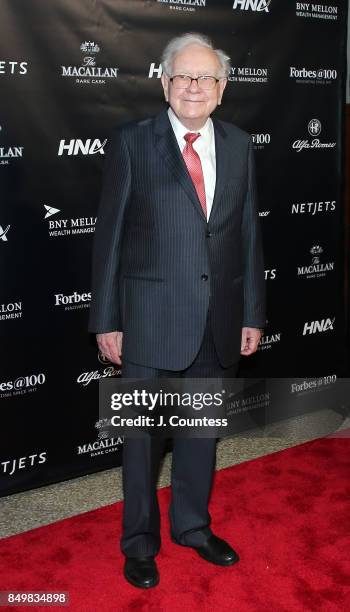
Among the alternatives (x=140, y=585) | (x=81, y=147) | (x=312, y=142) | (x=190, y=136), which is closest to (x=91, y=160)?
(x=81, y=147)

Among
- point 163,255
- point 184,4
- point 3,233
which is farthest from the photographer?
point 184,4

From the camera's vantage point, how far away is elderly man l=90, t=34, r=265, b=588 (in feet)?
8.22

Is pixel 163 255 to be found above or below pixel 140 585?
above

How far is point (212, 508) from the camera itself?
3.27 metres

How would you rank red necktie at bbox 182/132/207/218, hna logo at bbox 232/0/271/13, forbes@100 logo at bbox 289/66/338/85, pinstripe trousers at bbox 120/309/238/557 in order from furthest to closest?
forbes@100 logo at bbox 289/66/338/85 < hna logo at bbox 232/0/271/13 < pinstripe trousers at bbox 120/309/238/557 < red necktie at bbox 182/132/207/218

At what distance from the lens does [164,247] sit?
2.53m

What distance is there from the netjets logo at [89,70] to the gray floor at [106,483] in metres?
1.77

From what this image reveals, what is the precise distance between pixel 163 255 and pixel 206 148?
0.39m

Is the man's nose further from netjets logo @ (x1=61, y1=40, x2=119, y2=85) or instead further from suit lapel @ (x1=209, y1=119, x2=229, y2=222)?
netjets logo @ (x1=61, y1=40, x2=119, y2=85)

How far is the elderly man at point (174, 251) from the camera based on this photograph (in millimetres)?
2506

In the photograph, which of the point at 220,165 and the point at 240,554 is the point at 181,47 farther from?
the point at 240,554

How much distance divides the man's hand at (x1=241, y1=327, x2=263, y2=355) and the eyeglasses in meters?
0.87

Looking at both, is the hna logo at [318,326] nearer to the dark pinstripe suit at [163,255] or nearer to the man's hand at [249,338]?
the man's hand at [249,338]

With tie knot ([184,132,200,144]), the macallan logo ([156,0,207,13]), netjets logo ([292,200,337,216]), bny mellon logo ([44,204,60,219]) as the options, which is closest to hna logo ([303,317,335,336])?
netjets logo ([292,200,337,216])
